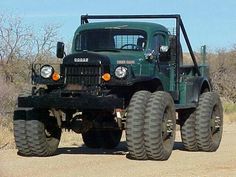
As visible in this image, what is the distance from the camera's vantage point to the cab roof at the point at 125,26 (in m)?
13.6

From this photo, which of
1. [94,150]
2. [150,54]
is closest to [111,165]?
[150,54]

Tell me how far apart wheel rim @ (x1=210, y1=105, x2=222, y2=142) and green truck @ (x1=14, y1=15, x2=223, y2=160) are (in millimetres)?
23

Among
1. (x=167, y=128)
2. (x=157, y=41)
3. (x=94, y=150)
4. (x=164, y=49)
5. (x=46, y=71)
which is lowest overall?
(x=94, y=150)

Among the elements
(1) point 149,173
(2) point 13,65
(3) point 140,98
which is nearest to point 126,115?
(3) point 140,98

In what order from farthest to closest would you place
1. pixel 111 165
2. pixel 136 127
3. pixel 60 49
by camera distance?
1. pixel 60 49
2. pixel 136 127
3. pixel 111 165

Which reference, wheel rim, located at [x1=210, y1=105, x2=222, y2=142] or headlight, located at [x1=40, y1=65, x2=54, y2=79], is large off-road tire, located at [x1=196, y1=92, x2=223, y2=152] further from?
headlight, located at [x1=40, y1=65, x2=54, y2=79]

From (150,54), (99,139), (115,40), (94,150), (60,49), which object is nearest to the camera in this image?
(150,54)

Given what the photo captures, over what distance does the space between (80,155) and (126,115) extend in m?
1.74

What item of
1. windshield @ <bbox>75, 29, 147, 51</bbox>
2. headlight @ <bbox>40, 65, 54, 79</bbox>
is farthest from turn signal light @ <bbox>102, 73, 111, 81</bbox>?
windshield @ <bbox>75, 29, 147, 51</bbox>

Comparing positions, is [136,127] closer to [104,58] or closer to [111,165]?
[111,165]

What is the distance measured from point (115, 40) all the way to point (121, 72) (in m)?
1.72

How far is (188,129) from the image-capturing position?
1407cm

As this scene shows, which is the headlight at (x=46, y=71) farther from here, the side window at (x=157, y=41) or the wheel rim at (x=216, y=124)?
the wheel rim at (x=216, y=124)

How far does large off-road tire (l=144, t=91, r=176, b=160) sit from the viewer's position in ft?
38.3
